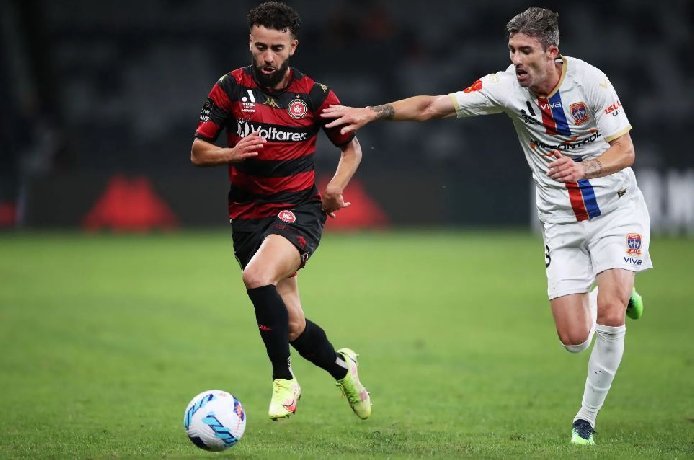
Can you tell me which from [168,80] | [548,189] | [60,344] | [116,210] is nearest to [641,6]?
[168,80]

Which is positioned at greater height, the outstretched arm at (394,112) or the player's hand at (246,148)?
the outstretched arm at (394,112)

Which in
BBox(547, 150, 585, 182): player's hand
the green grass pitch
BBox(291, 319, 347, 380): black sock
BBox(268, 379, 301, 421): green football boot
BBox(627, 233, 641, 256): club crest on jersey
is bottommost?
the green grass pitch

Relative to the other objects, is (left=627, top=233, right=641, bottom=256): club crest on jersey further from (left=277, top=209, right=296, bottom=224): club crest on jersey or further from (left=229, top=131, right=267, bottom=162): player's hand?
(left=229, top=131, right=267, bottom=162): player's hand

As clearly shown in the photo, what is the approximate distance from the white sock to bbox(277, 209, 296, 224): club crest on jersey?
1.88 meters

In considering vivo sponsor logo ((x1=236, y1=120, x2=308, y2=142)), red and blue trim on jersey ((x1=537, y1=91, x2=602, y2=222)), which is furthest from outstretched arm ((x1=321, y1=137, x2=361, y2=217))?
red and blue trim on jersey ((x1=537, y1=91, x2=602, y2=222))

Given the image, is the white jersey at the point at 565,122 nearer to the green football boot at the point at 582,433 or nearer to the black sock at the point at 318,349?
the green football boot at the point at 582,433

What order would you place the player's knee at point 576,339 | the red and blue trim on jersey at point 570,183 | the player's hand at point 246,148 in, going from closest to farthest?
the player's hand at point 246,148 → the red and blue trim on jersey at point 570,183 → the player's knee at point 576,339

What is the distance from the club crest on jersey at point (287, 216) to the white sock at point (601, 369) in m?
1.88

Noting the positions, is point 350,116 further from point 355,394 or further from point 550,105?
point 355,394

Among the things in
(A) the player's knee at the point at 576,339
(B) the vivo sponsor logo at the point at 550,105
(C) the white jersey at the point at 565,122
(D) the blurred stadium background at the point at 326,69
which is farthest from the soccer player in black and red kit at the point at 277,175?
(D) the blurred stadium background at the point at 326,69

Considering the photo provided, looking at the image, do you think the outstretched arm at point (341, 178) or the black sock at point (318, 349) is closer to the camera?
the outstretched arm at point (341, 178)

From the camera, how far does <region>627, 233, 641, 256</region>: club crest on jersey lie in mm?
6746

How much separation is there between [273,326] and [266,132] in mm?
1138

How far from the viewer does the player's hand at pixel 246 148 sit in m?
6.48
